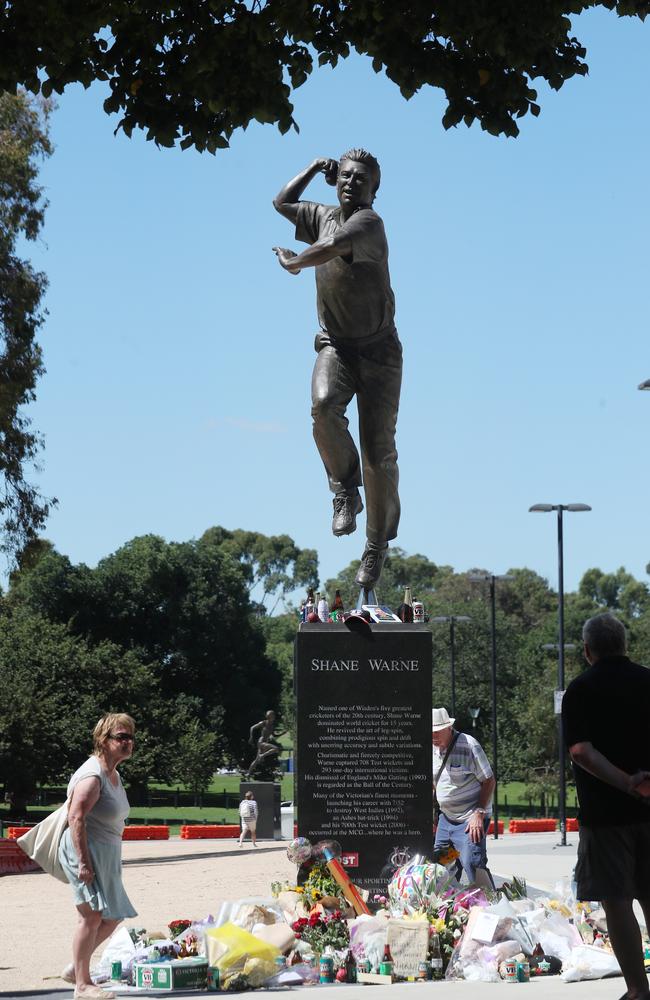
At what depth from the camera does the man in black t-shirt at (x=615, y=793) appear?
263 inches

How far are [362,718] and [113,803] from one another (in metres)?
2.64

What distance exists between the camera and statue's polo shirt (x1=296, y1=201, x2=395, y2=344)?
12.0m

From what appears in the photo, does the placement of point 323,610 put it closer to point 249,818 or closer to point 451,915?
point 451,915

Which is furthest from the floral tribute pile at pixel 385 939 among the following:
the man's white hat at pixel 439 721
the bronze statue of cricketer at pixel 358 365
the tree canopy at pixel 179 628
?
the tree canopy at pixel 179 628

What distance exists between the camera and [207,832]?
41031 mm

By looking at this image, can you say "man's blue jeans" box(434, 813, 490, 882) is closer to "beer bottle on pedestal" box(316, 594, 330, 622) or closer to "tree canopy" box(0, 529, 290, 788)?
"beer bottle on pedestal" box(316, 594, 330, 622)

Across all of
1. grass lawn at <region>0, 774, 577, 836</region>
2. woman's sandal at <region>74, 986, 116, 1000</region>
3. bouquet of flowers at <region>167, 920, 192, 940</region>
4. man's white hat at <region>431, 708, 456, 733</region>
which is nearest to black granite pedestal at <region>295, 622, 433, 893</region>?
man's white hat at <region>431, 708, 456, 733</region>

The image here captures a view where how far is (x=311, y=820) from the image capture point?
1100 centimetres

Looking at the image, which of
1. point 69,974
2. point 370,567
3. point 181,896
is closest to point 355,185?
point 370,567

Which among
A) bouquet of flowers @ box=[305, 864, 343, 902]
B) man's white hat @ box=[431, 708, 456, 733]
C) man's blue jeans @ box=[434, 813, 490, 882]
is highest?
man's white hat @ box=[431, 708, 456, 733]

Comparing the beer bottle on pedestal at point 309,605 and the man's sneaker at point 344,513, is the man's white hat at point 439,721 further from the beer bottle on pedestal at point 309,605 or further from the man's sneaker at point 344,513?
the man's sneaker at point 344,513

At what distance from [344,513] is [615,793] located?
5.77m

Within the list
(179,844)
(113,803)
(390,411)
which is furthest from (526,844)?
(113,803)

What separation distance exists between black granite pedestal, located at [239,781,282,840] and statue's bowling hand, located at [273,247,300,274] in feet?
86.1
